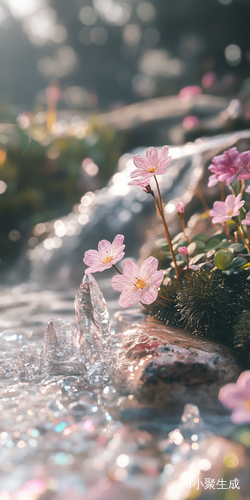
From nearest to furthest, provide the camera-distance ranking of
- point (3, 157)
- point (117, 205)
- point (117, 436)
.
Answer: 1. point (117, 436)
2. point (117, 205)
3. point (3, 157)

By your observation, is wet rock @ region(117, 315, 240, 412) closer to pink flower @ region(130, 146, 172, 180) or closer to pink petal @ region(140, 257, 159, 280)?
pink petal @ region(140, 257, 159, 280)

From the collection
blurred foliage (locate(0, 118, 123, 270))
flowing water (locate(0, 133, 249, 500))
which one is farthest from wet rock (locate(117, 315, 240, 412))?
blurred foliage (locate(0, 118, 123, 270))

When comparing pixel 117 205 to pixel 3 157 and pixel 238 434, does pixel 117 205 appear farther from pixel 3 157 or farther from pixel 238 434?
pixel 238 434

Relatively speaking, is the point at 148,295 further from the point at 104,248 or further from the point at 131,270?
the point at 104,248

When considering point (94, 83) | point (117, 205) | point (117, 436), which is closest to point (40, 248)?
point (117, 205)

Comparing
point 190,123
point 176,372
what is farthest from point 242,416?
point 190,123

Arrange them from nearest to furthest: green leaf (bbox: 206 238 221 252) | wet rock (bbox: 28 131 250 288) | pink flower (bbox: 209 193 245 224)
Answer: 1. pink flower (bbox: 209 193 245 224)
2. green leaf (bbox: 206 238 221 252)
3. wet rock (bbox: 28 131 250 288)
